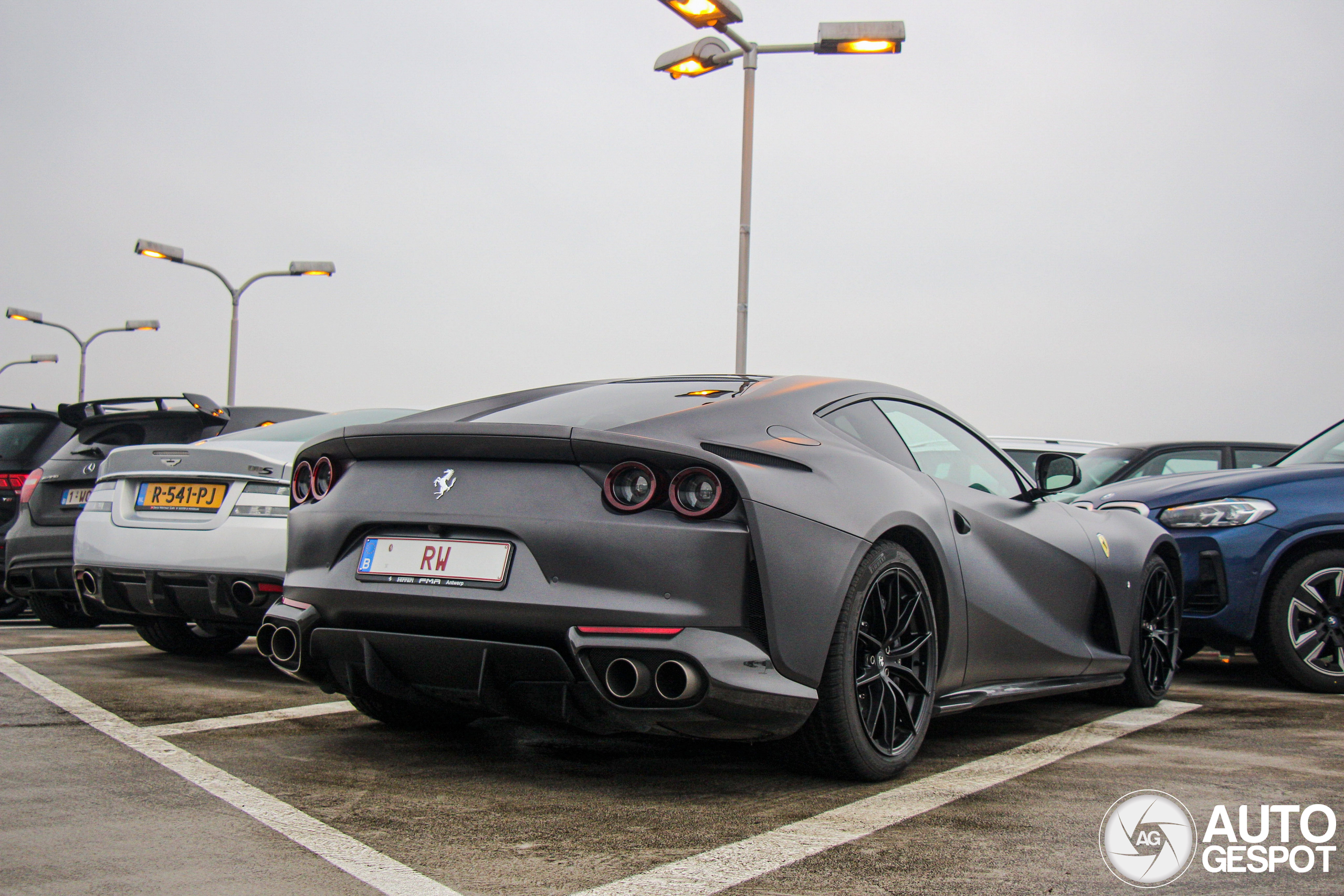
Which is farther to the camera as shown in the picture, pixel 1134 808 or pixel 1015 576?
pixel 1015 576

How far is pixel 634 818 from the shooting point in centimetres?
340

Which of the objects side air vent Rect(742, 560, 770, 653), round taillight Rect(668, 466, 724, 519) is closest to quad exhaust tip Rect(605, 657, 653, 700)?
side air vent Rect(742, 560, 770, 653)

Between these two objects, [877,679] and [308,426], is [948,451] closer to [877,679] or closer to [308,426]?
[877,679]

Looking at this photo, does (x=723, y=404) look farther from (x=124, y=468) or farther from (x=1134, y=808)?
(x=124, y=468)

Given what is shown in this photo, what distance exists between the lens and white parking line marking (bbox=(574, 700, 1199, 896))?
2773 mm

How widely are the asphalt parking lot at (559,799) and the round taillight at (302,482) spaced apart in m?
0.84

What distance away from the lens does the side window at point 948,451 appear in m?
4.52

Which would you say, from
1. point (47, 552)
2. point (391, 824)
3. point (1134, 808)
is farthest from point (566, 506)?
point (47, 552)

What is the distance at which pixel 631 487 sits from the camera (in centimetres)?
354

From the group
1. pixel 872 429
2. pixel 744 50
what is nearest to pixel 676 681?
pixel 872 429

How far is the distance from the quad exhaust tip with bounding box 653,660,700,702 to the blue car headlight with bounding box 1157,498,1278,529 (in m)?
4.30

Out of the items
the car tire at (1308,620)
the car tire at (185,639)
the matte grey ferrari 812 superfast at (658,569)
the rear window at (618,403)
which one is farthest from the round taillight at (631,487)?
the car tire at (1308,620)

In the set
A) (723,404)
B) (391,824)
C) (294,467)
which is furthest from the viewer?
(294,467)

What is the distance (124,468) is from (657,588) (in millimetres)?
3845
